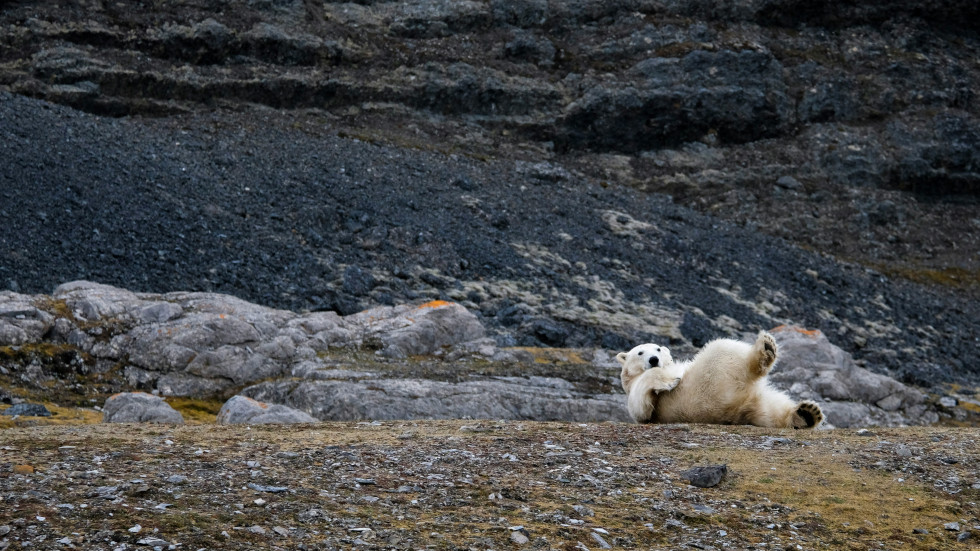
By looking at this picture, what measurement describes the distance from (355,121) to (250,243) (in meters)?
19.3

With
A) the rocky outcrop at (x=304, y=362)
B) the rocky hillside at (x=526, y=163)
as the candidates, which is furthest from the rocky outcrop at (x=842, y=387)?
the rocky hillside at (x=526, y=163)

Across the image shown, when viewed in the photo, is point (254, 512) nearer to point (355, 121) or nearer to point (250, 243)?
point (250, 243)

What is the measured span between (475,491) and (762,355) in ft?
14.5

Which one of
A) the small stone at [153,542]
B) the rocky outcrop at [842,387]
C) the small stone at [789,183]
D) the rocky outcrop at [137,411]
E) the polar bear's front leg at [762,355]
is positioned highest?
the small stone at [789,183]

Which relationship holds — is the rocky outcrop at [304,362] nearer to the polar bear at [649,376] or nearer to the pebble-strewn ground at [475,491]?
the polar bear at [649,376]

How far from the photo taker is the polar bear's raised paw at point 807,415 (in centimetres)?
1077

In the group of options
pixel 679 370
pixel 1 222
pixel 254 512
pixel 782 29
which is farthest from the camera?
pixel 782 29

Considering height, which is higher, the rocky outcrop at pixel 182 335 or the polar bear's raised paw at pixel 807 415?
the polar bear's raised paw at pixel 807 415

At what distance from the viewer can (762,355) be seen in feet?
33.5

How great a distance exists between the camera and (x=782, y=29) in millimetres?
57531

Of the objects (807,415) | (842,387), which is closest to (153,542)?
(807,415)

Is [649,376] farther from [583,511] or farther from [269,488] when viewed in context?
[269,488]

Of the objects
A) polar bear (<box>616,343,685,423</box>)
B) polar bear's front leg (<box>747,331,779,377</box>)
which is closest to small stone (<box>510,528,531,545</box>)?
polar bear's front leg (<box>747,331,779,377</box>)

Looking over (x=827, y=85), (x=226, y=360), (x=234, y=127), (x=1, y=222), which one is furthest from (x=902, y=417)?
(x=827, y=85)
